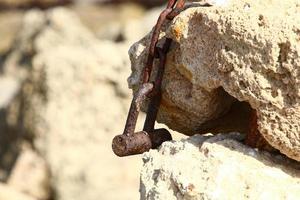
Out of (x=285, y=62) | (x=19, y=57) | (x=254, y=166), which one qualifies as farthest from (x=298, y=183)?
(x=19, y=57)

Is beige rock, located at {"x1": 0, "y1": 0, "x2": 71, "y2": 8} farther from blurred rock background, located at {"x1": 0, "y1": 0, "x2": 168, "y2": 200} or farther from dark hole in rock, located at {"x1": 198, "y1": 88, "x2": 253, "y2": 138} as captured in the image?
dark hole in rock, located at {"x1": 198, "y1": 88, "x2": 253, "y2": 138}

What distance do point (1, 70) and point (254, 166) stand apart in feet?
26.9

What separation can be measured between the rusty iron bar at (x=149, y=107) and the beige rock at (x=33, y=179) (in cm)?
351

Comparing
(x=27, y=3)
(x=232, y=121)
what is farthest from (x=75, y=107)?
(x=27, y=3)

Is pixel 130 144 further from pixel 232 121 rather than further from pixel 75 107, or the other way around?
pixel 75 107

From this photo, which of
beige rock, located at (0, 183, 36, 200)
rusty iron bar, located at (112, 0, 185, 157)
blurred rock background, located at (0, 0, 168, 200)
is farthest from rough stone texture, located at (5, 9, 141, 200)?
rusty iron bar, located at (112, 0, 185, 157)

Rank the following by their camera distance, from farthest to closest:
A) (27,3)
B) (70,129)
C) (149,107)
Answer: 1. (27,3)
2. (70,129)
3. (149,107)

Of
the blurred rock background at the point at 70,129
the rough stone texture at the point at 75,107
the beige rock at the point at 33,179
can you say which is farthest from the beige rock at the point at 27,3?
the beige rock at the point at 33,179

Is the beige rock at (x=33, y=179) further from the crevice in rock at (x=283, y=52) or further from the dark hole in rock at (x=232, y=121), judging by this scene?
the crevice in rock at (x=283, y=52)

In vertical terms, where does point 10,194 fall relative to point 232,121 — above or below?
below

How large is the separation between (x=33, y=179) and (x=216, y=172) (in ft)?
12.9

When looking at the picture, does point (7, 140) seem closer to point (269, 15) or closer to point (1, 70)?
point (1, 70)

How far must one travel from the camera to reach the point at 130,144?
Result: 8.29 feet

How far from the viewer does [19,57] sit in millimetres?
9055
